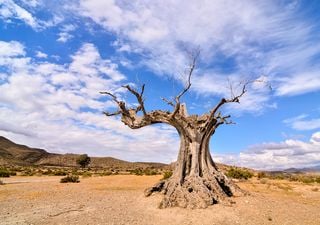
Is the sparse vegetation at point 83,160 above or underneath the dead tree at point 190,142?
above

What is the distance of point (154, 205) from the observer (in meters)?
14.7

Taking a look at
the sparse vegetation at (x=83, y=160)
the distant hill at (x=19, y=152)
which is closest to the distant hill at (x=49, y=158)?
the distant hill at (x=19, y=152)

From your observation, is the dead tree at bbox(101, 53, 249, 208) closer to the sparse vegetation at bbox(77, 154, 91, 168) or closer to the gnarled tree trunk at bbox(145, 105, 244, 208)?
the gnarled tree trunk at bbox(145, 105, 244, 208)

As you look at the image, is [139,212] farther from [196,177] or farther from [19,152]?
[19,152]

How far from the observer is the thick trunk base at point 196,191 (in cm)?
1421

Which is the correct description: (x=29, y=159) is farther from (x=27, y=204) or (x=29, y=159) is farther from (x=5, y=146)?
(x=27, y=204)

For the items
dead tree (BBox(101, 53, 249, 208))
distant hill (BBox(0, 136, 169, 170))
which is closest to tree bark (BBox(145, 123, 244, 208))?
dead tree (BBox(101, 53, 249, 208))

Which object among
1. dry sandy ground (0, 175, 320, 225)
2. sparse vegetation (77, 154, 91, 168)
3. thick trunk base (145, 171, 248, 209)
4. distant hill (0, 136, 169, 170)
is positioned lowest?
dry sandy ground (0, 175, 320, 225)

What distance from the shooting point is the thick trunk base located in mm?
14211

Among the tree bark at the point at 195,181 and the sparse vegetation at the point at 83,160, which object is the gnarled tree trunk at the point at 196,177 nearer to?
the tree bark at the point at 195,181

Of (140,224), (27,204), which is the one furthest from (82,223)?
(27,204)

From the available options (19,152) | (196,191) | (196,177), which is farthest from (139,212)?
(19,152)

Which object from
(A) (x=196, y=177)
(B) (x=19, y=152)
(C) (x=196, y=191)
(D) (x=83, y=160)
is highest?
(B) (x=19, y=152)

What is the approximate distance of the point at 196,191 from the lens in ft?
50.3
